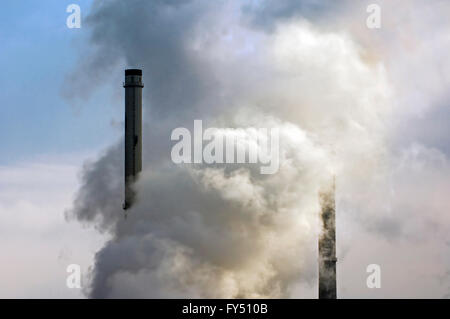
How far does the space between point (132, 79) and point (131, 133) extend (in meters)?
5.09

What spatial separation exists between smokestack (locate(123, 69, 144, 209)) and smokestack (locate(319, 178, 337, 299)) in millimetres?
17737

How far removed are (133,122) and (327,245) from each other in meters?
21.4

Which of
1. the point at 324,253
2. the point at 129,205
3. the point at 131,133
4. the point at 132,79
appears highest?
the point at 132,79

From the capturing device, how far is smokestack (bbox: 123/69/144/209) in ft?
244

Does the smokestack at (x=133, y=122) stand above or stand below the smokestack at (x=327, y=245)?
above

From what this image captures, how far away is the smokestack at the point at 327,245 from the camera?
226 feet

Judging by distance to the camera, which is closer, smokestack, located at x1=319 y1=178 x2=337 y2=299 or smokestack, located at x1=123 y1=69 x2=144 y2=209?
smokestack, located at x1=319 y1=178 x2=337 y2=299

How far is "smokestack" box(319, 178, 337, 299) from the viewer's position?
68.9 meters

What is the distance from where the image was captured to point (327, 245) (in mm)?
69000

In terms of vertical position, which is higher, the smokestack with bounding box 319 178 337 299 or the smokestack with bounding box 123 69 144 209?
the smokestack with bounding box 123 69 144 209

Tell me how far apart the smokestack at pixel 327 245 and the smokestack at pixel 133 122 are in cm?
1774
